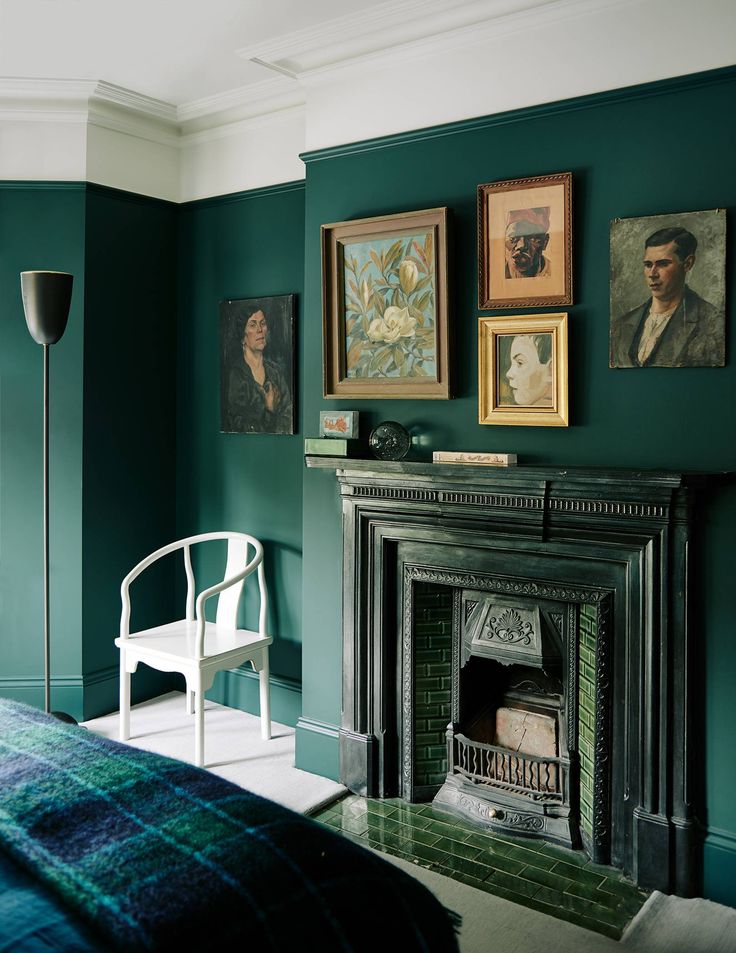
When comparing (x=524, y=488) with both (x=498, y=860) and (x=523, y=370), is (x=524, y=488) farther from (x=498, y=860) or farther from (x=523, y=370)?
(x=498, y=860)

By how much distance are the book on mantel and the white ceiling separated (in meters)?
1.56

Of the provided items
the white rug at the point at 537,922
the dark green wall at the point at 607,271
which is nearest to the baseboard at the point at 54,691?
the white rug at the point at 537,922

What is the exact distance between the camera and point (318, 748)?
3.47m

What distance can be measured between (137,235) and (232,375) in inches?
33.6

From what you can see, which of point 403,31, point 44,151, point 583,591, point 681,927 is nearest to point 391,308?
point 403,31

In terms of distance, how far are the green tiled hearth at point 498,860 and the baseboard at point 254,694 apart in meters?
0.81

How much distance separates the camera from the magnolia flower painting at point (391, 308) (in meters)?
3.10

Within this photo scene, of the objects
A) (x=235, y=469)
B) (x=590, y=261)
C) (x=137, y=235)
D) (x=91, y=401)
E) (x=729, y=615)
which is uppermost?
(x=137, y=235)

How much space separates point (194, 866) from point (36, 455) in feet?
9.79

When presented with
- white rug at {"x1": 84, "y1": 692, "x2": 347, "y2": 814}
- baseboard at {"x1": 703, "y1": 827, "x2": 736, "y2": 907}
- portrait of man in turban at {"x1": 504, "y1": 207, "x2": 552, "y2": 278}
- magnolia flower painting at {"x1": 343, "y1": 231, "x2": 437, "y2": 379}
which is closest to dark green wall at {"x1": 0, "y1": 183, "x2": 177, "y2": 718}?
white rug at {"x1": 84, "y1": 692, "x2": 347, "y2": 814}

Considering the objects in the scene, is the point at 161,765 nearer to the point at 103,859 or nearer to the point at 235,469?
the point at 103,859

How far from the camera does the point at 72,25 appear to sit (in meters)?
3.16

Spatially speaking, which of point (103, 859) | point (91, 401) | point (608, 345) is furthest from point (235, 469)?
point (103, 859)

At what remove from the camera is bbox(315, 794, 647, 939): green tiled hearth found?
2545 mm
